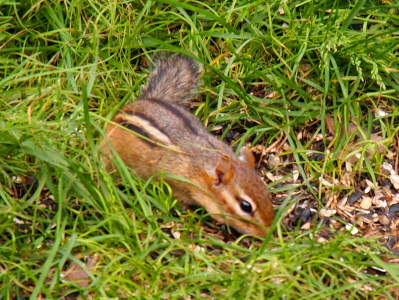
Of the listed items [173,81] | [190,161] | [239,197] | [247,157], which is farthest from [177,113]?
[239,197]

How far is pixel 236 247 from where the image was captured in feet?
16.8

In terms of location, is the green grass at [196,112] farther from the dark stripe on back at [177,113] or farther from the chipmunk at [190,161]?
the dark stripe on back at [177,113]

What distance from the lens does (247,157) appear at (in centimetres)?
570

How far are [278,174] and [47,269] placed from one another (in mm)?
1866

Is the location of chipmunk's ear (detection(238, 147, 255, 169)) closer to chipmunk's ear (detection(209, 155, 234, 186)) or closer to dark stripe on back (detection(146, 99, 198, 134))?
chipmunk's ear (detection(209, 155, 234, 186))

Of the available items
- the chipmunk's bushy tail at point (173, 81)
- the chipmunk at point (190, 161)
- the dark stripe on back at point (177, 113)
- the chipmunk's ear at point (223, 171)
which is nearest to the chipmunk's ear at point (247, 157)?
the chipmunk at point (190, 161)

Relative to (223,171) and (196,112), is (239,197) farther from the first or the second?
(196,112)

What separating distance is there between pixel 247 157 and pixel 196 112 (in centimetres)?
68

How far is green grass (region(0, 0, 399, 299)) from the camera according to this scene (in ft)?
16.3

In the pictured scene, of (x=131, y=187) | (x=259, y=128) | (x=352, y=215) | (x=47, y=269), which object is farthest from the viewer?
(x=259, y=128)

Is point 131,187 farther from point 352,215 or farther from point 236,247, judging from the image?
point 352,215

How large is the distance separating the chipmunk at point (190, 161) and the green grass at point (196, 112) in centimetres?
12

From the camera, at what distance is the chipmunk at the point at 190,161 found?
540cm

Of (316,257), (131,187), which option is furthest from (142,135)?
(316,257)
